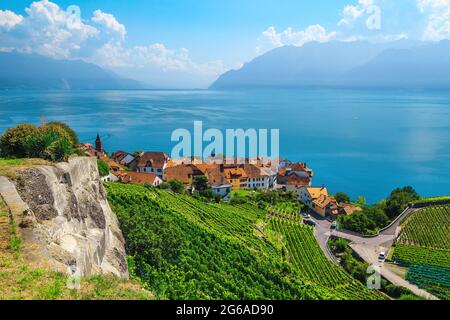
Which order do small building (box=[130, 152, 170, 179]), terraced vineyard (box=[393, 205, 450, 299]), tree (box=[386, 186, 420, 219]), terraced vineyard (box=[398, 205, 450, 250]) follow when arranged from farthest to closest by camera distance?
small building (box=[130, 152, 170, 179])
tree (box=[386, 186, 420, 219])
terraced vineyard (box=[398, 205, 450, 250])
terraced vineyard (box=[393, 205, 450, 299])

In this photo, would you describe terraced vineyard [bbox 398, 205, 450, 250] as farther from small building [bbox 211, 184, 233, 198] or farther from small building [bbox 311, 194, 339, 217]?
small building [bbox 211, 184, 233, 198]

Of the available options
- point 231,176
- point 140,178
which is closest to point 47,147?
point 140,178

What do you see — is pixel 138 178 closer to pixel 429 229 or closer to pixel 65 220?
pixel 429 229

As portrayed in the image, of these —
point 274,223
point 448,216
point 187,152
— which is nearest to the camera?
point 274,223

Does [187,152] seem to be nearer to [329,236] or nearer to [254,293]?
[329,236]

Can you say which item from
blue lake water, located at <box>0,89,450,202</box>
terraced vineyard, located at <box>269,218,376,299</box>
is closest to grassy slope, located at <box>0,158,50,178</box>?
terraced vineyard, located at <box>269,218,376,299</box>

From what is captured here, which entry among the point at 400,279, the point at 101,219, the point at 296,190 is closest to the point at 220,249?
the point at 101,219
